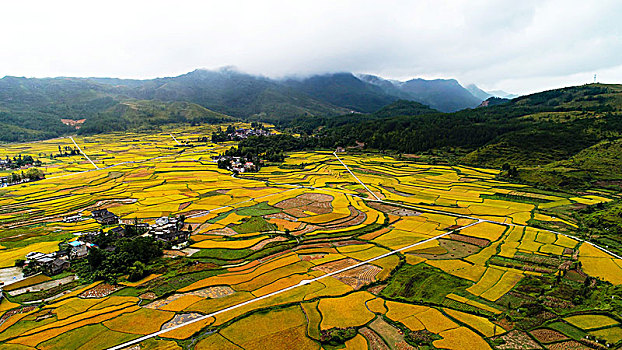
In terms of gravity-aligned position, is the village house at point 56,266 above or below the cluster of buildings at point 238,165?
below

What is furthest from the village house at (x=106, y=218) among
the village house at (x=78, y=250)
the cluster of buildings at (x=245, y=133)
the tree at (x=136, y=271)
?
the cluster of buildings at (x=245, y=133)

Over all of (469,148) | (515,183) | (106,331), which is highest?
(469,148)

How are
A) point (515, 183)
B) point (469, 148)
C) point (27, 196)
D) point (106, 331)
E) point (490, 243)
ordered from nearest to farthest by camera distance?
point (106, 331), point (490, 243), point (27, 196), point (515, 183), point (469, 148)

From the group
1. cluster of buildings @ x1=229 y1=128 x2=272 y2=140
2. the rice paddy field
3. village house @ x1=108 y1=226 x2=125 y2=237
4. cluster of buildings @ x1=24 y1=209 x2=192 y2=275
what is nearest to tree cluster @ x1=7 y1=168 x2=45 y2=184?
the rice paddy field

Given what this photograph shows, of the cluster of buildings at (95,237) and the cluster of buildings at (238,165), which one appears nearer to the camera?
the cluster of buildings at (95,237)

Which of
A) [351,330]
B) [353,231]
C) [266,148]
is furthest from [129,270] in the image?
[266,148]

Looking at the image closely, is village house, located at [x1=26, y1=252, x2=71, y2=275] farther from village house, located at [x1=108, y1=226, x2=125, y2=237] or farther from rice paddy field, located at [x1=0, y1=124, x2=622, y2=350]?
village house, located at [x1=108, y1=226, x2=125, y2=237]

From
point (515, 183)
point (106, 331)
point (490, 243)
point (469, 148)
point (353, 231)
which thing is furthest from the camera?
point (469, 148)

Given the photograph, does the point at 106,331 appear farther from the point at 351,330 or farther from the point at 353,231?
the point at 353,231

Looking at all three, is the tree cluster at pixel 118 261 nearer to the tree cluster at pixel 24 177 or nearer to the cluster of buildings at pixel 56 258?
the cluster of buildings at pixel 56 258
